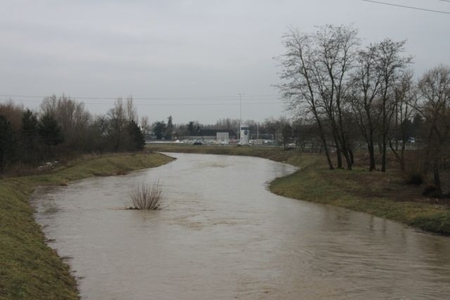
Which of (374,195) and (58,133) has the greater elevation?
(58,133)

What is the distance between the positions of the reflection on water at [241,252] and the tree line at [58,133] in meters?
14.6

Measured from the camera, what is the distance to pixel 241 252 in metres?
15.7

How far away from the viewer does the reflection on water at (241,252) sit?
11.4 m

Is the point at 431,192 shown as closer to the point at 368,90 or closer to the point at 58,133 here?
the point at 368,90

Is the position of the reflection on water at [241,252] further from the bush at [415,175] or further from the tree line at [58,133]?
the tree line at [58,133]

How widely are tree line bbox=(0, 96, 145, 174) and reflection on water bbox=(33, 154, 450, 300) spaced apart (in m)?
14.6

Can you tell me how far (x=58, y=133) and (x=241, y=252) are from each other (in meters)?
41.8

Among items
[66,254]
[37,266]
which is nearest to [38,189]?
[66,254]

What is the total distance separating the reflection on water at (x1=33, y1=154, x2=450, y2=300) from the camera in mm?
11430

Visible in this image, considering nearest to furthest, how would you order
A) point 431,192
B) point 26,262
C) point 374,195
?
point 26,262
point 431,192
point 374,195

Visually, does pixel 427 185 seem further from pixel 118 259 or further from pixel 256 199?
pixel 118 259

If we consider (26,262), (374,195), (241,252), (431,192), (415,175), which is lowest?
(241,252)

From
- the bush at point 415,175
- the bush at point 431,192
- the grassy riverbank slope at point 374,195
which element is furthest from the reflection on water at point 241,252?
the bush at point 415,175

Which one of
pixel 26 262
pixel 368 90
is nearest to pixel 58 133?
pixel 368 90
